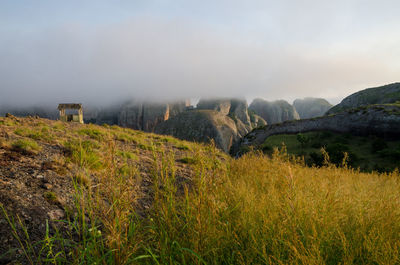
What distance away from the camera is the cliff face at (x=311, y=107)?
151 metres

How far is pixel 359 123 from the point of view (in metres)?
37.6

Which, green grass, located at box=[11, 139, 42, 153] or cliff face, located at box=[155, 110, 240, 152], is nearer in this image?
green grass, located at box=[11, 139, 42, 153]

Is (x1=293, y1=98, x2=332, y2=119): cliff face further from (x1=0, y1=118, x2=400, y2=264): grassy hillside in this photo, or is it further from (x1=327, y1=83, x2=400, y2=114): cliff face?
(x1=0, y1=118, x2=400, y2=264): grassy hillside

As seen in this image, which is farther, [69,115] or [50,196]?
[69,115]

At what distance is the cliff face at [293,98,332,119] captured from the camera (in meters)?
151

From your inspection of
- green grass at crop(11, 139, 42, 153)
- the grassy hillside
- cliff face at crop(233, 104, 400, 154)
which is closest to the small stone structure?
green grass at crop(11, 139, 42, 153)

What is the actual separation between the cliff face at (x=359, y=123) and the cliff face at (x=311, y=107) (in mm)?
116182

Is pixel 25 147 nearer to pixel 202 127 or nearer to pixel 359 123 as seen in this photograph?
pixel 359 123

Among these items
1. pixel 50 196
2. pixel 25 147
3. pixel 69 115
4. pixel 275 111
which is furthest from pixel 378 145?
pixel 275 111

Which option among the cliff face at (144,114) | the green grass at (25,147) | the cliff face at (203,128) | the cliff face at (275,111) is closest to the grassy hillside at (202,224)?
the green grass at (25,147)

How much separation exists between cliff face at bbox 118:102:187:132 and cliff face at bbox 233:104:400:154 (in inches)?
2170

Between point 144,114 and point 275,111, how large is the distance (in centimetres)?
9015

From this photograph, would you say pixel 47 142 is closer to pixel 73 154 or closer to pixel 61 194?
pixel 73 154

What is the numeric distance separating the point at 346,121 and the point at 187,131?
144 feet
